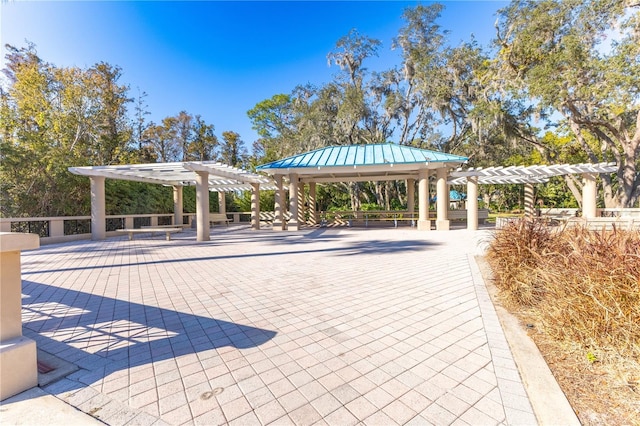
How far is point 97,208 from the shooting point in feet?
40.9

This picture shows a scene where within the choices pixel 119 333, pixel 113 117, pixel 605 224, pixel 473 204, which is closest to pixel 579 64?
pixel 473 204

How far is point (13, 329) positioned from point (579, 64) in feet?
69.1

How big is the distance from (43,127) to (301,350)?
18615 mm

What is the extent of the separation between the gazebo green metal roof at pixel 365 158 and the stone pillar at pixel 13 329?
44.1 ft

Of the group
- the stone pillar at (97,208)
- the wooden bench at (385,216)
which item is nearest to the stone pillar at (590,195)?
the wooden bench at (385,216)

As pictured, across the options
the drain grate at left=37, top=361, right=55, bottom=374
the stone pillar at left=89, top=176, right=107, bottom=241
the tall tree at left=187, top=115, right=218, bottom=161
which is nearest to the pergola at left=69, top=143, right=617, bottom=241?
the stone pillar at left=89, top=176, right=107, bottom=241

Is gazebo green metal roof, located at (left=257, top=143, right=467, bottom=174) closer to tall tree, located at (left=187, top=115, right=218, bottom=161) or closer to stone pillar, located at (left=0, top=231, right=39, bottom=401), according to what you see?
stone pillar, located at (left=0, top=231, right=39, bottom=401)

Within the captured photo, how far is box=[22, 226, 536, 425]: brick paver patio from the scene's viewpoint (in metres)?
2.05

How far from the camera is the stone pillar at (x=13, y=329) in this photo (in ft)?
6.89

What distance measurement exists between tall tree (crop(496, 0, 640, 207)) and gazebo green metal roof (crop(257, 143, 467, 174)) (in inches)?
256

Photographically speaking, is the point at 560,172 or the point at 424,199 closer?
the point at 424,199

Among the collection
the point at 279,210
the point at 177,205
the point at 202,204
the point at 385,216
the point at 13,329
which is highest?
the point at 177,205

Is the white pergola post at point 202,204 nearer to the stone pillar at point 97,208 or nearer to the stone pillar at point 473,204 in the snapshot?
the stone pillar at point 97,208

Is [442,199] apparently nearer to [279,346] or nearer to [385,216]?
[385,216]
